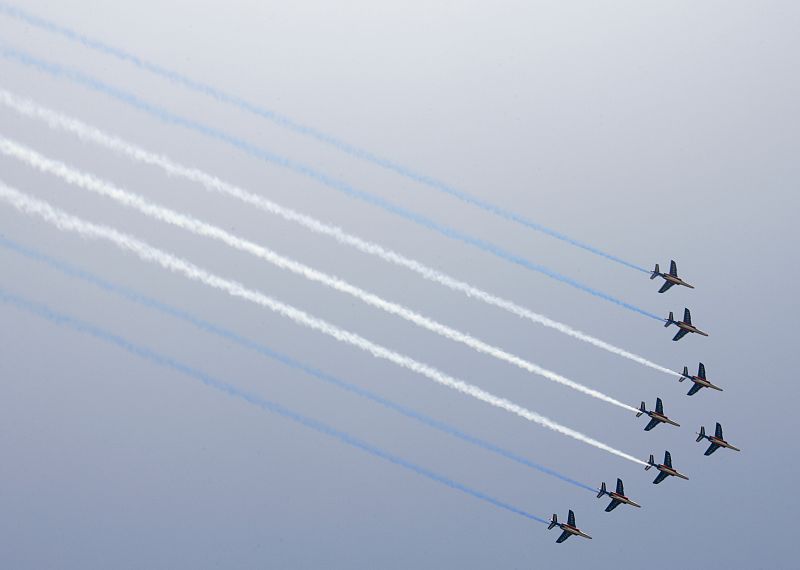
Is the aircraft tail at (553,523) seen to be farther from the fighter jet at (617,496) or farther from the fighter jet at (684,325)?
the fighter jet at (684,325)

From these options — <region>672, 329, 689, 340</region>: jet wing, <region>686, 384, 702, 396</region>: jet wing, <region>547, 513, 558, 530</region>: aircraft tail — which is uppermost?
<region>672, 329, 689, 340</region>: jet wing

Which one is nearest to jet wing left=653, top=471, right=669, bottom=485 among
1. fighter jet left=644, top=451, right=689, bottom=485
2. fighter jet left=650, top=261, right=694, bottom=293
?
fighter jet left=644, top=451, right=689, bottom=485

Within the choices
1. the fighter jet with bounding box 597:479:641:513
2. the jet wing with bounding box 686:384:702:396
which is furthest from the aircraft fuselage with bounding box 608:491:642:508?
the jet wing with bounding box 686:384:702:396

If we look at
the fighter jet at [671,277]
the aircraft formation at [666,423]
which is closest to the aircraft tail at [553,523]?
the aircraft formation at [666,423]

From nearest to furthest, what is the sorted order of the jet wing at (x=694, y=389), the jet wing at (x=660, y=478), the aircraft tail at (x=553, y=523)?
the aircraft tail at (x=553, y=523), the jet wing at (x=660, y=478), the jet wing at (x=694, y=389)

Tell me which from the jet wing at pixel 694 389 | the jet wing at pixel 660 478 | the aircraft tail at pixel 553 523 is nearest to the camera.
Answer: the aircraft tail at pixel 553 523

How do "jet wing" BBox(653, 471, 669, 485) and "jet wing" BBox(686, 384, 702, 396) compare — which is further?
"jet wing" BBox(686, 384, 702, 396)

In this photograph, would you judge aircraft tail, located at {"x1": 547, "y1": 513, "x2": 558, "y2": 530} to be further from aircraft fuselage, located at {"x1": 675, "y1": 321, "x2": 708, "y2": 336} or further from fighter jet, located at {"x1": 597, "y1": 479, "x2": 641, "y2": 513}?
aircraft fuselage, located at {"x1": 675, "y1": 321, "x2": 708, "y2": 336}

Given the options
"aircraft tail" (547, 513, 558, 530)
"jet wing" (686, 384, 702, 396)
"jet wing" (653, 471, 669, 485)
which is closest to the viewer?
"aircraft tail" (547, 513, 558, 530)

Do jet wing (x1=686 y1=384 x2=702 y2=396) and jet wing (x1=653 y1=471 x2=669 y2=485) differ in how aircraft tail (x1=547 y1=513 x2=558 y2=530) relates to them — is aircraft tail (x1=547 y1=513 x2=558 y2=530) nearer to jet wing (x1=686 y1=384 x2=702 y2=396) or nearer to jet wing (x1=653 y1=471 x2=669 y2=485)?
jet wing (x1=653 y1=471 x2=669 y2=485)

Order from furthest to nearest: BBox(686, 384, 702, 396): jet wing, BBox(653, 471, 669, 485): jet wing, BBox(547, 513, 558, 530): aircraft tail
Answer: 1. BBox(686, 384, 702, 396): jet wing
2. BBox(653, 471, 669, 485): jet wing
3. BBox(547, 513, 558, 530): aircraft tail

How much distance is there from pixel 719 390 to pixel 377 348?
74.6 ft

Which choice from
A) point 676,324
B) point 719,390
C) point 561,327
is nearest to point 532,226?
point 561,327

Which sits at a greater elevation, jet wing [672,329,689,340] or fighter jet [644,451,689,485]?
jet wing [672,329,689,340]
